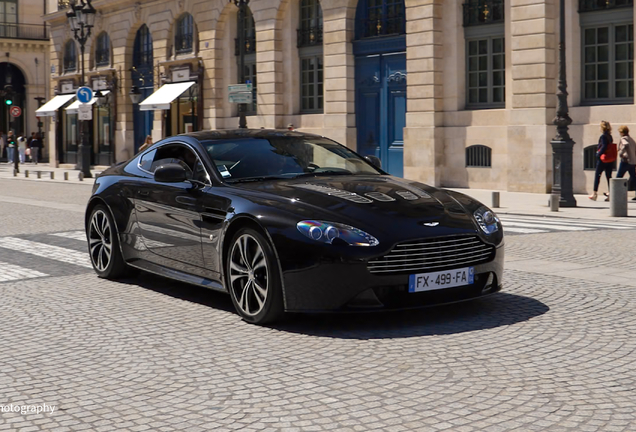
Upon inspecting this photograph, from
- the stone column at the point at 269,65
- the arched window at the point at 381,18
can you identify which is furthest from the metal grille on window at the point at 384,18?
the stone column at the point at 269,65

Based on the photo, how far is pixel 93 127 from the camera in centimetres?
4544

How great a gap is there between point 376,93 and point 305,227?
2284 cm

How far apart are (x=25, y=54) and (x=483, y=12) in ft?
153

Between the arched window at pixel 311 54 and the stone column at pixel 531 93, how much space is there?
338 inches

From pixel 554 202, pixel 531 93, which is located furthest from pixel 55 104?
pixel 554 202

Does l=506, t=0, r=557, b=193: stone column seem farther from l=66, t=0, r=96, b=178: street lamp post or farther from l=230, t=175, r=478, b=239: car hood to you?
l=230, t=175, r=478, b=239: car hood

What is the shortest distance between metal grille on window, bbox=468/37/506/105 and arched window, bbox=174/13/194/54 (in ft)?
48.8

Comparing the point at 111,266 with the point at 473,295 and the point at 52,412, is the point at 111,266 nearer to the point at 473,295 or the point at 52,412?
the point at 473,295

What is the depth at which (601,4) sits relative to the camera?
22.6 m

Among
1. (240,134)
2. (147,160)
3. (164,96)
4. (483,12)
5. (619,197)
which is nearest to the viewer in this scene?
(240,134)

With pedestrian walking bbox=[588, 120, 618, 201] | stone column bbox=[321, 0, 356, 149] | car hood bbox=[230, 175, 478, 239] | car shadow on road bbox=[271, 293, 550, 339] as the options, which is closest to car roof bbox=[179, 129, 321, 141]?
car hood bbox=[230, 175, 478, 239]

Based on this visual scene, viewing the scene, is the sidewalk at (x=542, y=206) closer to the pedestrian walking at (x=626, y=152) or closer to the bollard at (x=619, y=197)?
the bollard at (x=619, y=197)

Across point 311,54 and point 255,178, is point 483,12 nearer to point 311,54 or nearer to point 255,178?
point 311,54

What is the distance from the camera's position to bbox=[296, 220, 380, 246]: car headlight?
642 cm
